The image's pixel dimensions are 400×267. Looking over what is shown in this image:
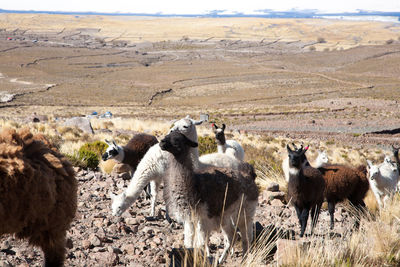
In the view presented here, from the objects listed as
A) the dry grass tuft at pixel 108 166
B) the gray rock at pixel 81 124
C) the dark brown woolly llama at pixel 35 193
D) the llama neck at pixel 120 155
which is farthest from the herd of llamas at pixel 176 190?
the gray rock at pixel 81 124

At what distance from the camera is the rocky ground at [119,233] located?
16.8 ft

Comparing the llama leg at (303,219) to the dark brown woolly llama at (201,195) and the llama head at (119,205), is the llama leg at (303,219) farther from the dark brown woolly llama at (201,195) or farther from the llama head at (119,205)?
the llama head at (119,205)

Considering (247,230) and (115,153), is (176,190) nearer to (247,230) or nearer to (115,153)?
(247,230)

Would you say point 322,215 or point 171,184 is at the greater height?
point 171,184

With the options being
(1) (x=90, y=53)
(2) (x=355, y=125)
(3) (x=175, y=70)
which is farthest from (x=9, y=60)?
(2) (x=355, y=125)

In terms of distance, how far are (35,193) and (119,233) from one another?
2776mm

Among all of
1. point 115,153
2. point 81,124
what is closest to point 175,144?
point 115,153

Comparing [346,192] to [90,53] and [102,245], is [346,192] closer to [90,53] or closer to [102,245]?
[102,245]

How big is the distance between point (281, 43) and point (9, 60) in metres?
95.8

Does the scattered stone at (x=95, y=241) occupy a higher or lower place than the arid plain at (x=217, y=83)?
higher

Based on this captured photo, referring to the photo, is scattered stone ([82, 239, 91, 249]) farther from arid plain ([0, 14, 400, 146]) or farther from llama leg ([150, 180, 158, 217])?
arid plain ([0, 14, 400, 146])

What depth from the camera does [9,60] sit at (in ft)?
A: 316

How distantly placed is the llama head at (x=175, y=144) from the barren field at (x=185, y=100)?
134 cm

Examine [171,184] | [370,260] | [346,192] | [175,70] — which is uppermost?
[171,184]
